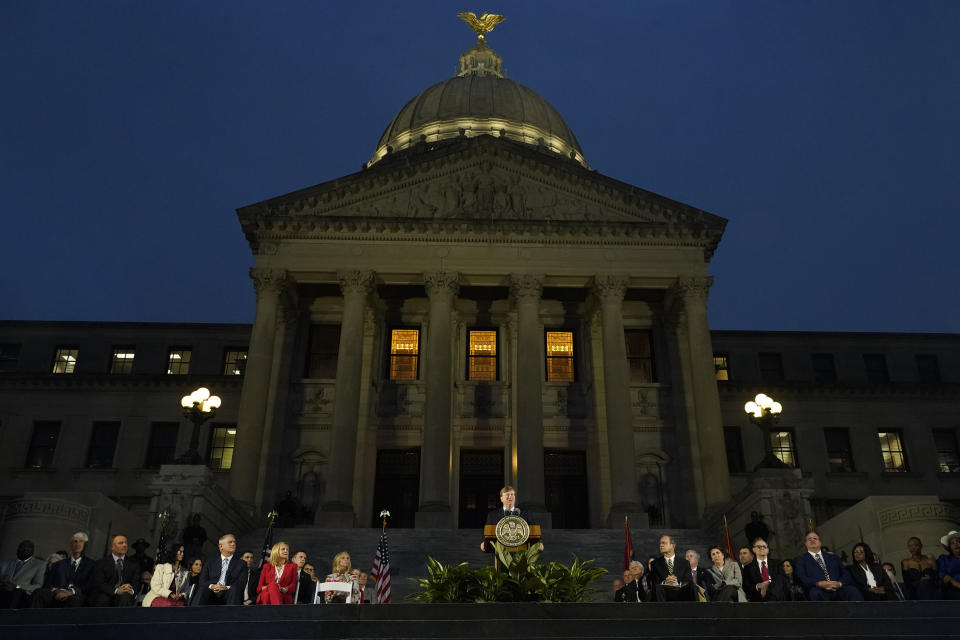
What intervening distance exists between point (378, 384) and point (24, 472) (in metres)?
19.1

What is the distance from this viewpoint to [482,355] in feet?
118

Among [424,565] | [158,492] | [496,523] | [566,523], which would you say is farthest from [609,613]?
[566,523]

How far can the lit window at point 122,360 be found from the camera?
143ft

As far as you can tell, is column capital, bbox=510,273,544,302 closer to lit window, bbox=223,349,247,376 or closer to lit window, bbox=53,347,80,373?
lit window, bbox=223,349,247,376

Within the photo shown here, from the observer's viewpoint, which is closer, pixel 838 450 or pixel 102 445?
pixel 102 445

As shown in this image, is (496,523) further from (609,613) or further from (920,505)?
(920,505)

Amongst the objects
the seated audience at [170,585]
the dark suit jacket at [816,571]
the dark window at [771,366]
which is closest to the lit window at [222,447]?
the seated audience at [170,585]

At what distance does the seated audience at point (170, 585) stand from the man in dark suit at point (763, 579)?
343 inches

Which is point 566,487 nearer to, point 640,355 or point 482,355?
point 482,355

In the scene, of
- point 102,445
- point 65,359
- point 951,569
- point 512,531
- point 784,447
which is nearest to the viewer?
point 512,531

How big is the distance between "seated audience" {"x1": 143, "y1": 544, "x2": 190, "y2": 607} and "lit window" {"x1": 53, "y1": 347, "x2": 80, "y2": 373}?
3478cm

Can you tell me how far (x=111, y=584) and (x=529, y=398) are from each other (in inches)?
777

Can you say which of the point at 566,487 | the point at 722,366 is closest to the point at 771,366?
the point at 722,366

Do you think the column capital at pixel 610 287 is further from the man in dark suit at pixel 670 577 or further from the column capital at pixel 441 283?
the man in dark suit at pixel 670 577
